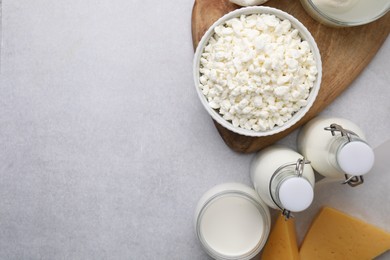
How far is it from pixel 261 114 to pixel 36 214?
0.67m

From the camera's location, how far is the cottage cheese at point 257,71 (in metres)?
0.86

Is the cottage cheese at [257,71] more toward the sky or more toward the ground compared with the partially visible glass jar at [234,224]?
more toward the sky

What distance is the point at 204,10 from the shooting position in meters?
0.97

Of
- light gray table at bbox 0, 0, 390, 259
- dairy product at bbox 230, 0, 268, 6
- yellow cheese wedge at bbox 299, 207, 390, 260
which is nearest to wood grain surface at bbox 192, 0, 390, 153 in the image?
dairy product at bbox 230, 0, 268, 6

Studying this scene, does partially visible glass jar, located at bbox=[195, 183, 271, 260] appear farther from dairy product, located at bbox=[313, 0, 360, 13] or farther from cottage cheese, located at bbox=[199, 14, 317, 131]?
dairy product, located at bbox=[313, 0, 360, 13]

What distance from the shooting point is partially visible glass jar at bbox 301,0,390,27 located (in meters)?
0.91

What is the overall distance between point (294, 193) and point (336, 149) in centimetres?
12

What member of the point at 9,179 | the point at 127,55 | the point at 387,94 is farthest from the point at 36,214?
the point at 387,94

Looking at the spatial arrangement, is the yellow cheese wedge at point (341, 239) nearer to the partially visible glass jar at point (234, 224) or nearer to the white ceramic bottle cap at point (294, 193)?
the partially visible glass jar at point (234, 224)

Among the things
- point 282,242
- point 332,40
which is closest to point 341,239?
point 282,242

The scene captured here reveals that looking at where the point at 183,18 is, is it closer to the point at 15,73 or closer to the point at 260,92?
the point at 260,92

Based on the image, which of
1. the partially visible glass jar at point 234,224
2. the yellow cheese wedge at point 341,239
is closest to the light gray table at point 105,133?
the partially visible glass jar at point 234,224

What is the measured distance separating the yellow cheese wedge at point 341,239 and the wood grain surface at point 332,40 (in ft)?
0.85

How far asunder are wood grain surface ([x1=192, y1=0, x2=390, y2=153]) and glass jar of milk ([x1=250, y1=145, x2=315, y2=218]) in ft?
0.24
